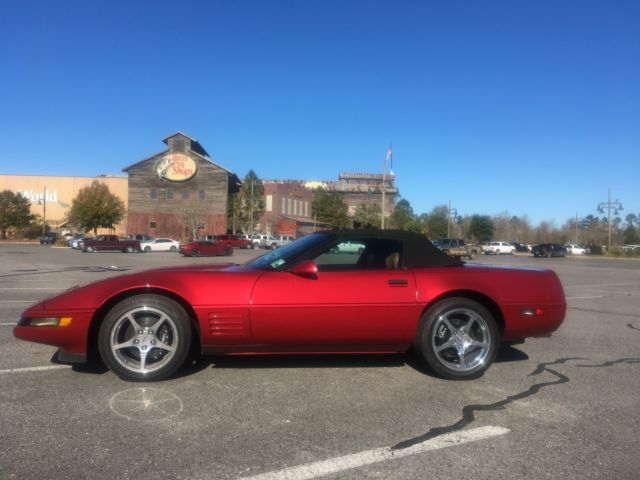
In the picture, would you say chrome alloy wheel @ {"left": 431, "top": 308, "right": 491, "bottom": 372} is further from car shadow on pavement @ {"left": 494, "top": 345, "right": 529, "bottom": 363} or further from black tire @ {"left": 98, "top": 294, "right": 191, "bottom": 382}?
black tire @ {"left": 98, "top": 294, "right": 191, "bottom": 382}

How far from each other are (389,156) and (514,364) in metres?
29.4

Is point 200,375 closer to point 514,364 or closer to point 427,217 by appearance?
point 514,364

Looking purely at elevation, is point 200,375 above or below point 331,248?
below

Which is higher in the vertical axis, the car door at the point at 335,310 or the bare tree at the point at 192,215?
the bare tree at the point at 192,215

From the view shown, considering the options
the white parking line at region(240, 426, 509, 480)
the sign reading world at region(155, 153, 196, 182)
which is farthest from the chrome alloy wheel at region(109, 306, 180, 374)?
the sign reading world at region(155, 153, 196, 182)

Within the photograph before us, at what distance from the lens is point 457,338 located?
14.7ft

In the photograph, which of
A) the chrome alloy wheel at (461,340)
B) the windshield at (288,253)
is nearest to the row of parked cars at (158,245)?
the windshield at (288,253)

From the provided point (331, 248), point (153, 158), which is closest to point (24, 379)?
point (331, 248)

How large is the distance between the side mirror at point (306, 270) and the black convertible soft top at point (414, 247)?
603 millimetres

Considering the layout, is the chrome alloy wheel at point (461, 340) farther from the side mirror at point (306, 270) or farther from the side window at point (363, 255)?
the side mirror at point (306, 270)

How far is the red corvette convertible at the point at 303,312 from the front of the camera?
13.5 feet

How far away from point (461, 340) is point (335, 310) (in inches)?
47.0

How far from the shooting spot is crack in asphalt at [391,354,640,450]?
318 centimetres

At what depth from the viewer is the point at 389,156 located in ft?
110
